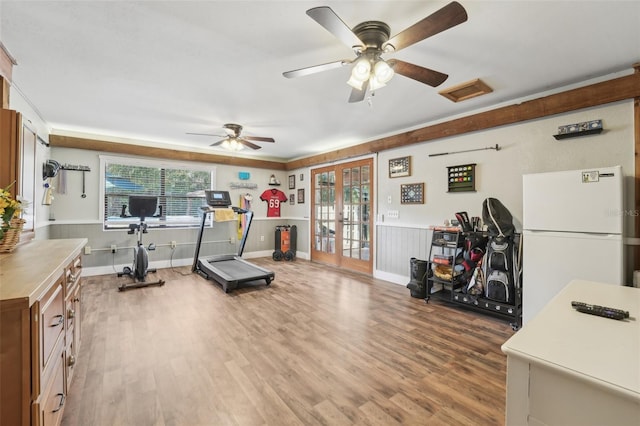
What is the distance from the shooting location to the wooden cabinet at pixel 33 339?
95 centimetres

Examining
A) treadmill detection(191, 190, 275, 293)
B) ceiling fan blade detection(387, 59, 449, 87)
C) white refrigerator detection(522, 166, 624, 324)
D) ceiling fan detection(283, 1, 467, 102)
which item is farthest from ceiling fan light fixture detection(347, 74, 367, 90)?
treadmill detection(191, 190, 275, 293)

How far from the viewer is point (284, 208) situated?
7.32 m

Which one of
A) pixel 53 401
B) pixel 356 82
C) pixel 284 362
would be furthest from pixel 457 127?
pixel 53 401

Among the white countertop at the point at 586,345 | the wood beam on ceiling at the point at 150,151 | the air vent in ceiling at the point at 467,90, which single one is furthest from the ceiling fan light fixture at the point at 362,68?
the wood beam on ceiling at the point at 150,151

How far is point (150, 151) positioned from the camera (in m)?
5.24

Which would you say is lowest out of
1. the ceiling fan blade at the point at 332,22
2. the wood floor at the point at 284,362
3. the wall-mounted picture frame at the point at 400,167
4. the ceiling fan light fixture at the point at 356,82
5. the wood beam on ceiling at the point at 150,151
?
the wood floor at the point at 284,362

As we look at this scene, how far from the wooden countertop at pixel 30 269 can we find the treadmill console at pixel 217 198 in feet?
10.1

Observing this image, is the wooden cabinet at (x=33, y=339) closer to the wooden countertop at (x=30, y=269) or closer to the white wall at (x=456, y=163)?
the wooden countertop at (x=30, y=269)

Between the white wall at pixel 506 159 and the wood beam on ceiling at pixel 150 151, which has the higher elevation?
the wood beam on ceiling at pixel 150 151

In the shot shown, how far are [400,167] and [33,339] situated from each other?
174 inches

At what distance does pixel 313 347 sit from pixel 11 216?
7.61ft

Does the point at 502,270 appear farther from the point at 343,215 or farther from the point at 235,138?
the point at 235,138

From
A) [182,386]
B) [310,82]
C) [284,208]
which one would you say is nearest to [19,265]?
[182,386]

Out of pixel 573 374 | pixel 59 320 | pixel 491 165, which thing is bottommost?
pixel 59 320
